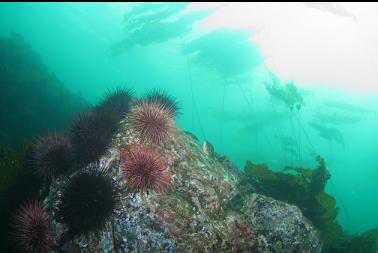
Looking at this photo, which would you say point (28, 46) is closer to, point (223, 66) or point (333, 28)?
point (223, 66)

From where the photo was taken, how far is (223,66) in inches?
1467

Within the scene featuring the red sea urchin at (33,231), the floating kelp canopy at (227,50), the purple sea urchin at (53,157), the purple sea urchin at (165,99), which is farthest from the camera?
the floating kelp canopy at (227,50)

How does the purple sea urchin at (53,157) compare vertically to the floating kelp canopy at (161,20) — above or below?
below

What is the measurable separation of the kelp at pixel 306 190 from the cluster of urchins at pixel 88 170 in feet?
10.4

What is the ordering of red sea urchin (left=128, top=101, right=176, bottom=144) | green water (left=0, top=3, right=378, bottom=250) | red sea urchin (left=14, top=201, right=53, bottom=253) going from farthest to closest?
green water (left=0, top=3, right=378, bottom=250), red sea urchin (left=128, top=101, right=176, bottom=144), red sea urchin (left=14, top=201, right=53, bottom=253)

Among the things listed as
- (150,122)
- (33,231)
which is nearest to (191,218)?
(150,122)

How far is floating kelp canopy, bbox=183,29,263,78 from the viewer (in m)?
31.9

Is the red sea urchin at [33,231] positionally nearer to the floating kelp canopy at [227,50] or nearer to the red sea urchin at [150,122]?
the red sea urchin at [150,122]

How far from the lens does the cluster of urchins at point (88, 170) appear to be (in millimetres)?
4578

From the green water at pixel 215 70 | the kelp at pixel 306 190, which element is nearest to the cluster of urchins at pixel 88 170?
the green water at pixel 215 70

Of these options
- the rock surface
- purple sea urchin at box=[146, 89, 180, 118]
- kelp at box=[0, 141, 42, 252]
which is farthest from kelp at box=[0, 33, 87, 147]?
the rock surface

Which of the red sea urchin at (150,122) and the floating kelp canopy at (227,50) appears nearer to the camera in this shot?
the red sea urchin at (150,122)

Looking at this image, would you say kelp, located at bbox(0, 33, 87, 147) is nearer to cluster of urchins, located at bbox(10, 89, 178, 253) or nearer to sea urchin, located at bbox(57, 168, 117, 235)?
cluster of urchins, located at bbox(10, 89, 178, 253)

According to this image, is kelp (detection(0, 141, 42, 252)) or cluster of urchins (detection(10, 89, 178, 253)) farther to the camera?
kelp (detection(0, 141, 42, 252))
